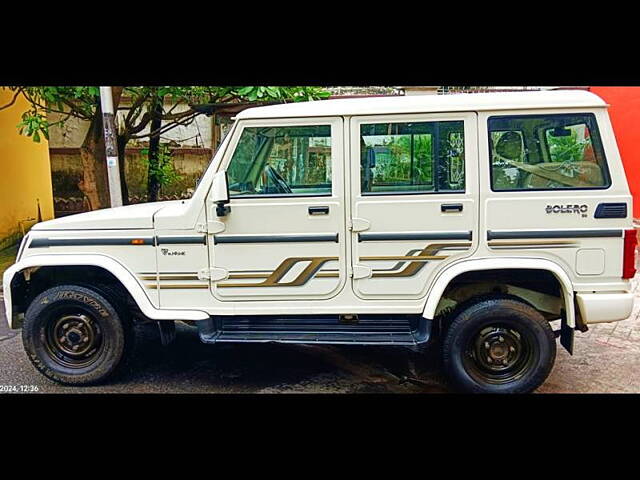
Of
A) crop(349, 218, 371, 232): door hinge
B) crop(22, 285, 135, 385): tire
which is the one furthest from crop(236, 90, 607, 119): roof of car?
crop(22, 285, 135, 385): tire

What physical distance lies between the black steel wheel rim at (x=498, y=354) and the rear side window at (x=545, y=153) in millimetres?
1101

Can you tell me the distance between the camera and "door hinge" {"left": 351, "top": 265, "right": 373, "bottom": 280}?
140 inches

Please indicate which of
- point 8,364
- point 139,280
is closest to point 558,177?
point 139,280

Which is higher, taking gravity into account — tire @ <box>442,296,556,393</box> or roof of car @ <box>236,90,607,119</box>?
roof of car @ <box>236,90,607,119</box>

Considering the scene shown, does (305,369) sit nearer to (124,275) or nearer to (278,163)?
(124,275)

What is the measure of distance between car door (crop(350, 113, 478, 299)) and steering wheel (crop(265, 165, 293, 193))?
1.72ft

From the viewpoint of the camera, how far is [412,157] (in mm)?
3549

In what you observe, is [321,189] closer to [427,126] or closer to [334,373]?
[427,126]

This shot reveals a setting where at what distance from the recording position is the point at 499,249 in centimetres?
346

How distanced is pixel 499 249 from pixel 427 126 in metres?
1.07

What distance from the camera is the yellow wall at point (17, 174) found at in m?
8.84

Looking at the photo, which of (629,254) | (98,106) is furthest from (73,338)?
(98,106)

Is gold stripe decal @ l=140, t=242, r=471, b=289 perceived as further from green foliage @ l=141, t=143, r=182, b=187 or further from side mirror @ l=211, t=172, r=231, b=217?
green foliage @ l=141, t=143, r=182, b=187

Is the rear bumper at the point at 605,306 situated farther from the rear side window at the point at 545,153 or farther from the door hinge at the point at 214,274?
the door hinge at the point at 214,274
